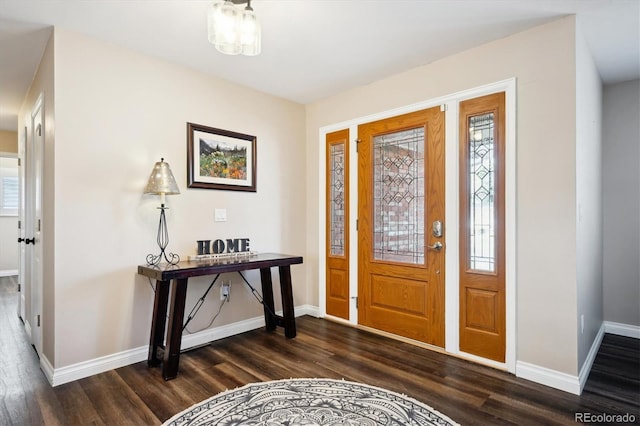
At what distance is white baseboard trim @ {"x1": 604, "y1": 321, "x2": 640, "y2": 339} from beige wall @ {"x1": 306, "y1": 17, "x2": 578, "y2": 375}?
5.71 ft

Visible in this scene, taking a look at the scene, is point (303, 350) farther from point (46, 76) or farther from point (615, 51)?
point (615, 51)

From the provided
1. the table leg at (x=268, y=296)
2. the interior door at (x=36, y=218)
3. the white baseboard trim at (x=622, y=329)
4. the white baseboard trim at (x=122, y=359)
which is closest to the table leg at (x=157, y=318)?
the white baseboard trim at (x=122, y=359)

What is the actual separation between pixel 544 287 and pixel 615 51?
2.00 metres

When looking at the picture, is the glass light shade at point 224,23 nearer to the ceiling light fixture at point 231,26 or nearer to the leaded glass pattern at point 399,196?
the ceiling light fixture at point 231,26

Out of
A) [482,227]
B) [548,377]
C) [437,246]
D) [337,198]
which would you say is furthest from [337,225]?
[548,377]

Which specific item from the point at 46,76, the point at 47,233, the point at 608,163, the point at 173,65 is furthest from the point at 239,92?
the point at 608,163

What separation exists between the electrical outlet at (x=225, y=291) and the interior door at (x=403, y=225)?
1.31 metres

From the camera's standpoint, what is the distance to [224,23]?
179 cm

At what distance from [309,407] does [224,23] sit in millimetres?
2198

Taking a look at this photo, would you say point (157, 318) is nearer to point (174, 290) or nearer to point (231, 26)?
point (174, 290)

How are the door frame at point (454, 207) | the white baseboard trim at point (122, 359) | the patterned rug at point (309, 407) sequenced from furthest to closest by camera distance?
the door frame at point (454, 207) → the white baseboard trim at point (122, 359) → the patterned rug at point (309, 407)

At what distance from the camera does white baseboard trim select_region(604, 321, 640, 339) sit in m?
3.37

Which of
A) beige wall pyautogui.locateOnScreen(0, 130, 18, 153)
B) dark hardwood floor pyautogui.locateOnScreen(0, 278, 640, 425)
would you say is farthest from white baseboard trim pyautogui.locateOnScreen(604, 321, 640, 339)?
beige wall pyautogui.locateOnScreen(0, 130, 18, 153)

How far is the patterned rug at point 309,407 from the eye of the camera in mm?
1952
